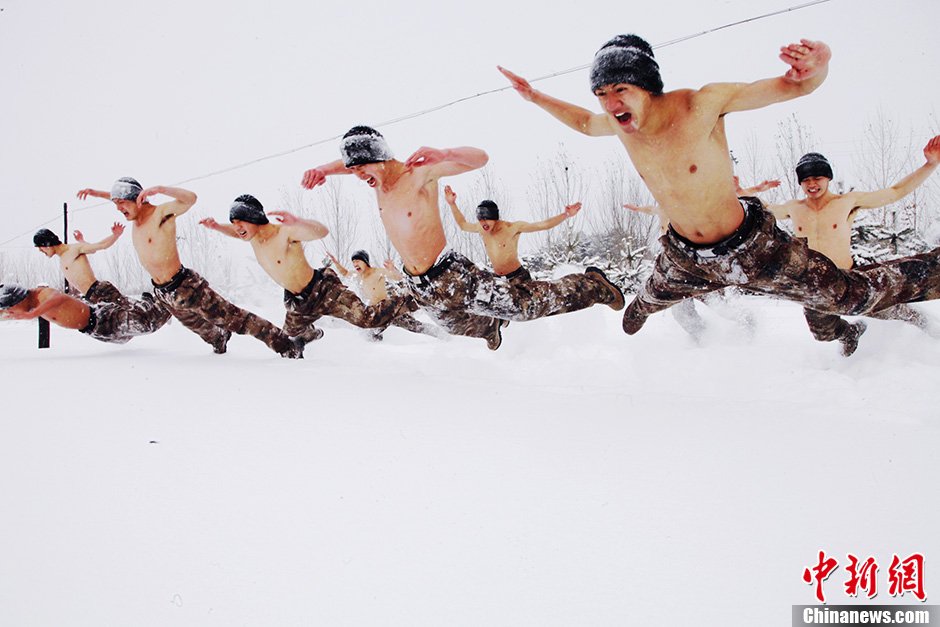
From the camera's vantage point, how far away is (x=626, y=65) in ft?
8.77

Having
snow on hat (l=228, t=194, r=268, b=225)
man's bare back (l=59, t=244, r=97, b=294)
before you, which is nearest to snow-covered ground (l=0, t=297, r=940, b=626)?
snow on hat (l=228, t=194, r=268, b=225)

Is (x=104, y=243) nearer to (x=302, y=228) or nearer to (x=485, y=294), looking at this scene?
(x=302, y=228)

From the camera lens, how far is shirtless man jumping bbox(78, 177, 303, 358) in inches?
222

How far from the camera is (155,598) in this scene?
1.33 meters

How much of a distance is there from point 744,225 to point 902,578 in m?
2.02

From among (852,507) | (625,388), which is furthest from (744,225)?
(852,507)

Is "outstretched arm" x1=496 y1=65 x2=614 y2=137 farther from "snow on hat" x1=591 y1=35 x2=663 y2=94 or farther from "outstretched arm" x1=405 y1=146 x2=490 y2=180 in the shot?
"outstretched arm" x1=405 y1=146 x2=490 y2=180

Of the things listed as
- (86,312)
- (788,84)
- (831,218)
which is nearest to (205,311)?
(86,312)

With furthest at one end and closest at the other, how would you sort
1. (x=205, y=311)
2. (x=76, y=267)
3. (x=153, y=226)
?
1. (x=76, y=267)
2. (x=205, y=311)
3. (x=153, y=226)

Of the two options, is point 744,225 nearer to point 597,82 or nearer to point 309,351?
point 597,82

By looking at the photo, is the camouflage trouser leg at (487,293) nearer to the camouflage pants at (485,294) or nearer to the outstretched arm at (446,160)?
the camouflage pants at (485,294)

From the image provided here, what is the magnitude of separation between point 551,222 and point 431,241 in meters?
2.15

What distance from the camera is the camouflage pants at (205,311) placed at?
225 inches

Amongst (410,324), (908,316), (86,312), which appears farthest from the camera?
(410,324)
